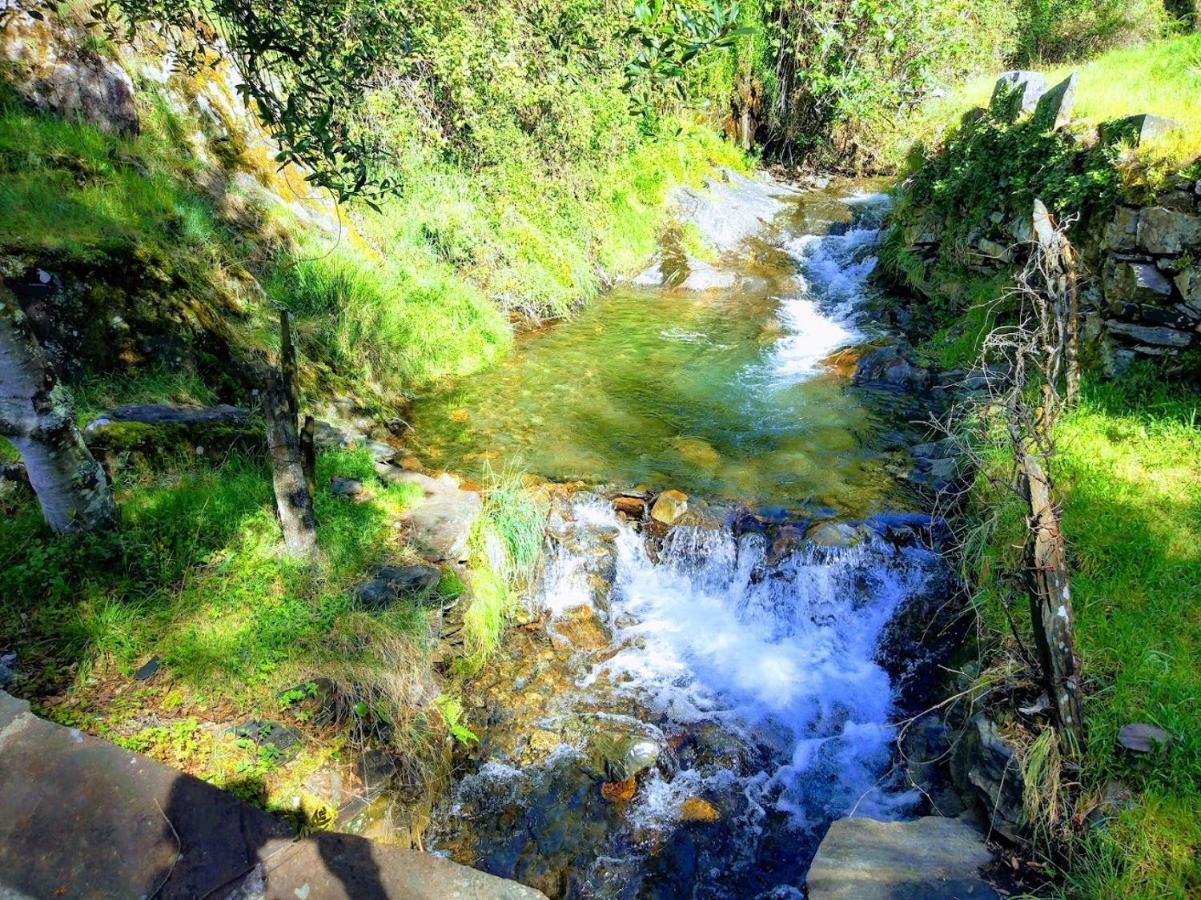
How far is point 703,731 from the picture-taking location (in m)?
5.14

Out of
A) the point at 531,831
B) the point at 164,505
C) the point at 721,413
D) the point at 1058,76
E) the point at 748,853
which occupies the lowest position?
the point at 748,853

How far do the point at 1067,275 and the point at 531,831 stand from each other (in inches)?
187

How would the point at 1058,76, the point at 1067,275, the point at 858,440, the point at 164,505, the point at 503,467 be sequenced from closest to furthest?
the point at 1067,275, the point at 164,505, the point at 503,467, the point at 858,440, the point at 1058,76

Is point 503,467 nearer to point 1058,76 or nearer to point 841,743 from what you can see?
point 841,743

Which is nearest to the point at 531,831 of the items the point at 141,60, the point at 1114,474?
the point at 1114,474

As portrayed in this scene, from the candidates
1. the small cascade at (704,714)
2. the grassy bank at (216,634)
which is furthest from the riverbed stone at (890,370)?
the grassy bank at (216,634)

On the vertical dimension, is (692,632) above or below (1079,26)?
below

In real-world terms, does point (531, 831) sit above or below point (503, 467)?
below

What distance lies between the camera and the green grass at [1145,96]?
255 inches

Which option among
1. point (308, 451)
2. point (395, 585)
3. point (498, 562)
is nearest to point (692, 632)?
point (498, 562)

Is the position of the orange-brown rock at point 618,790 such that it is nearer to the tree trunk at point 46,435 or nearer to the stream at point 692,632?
the stream at point 692,632

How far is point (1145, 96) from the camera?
7.72 metres

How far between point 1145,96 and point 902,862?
29.7ft

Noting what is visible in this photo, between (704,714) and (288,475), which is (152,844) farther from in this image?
(704,714)
